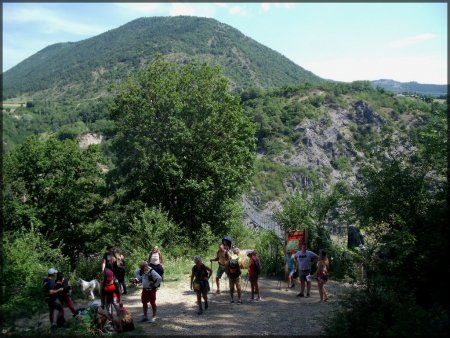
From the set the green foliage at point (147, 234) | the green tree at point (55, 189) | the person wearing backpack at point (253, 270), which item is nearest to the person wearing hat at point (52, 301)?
the person wearing backpack at point (253, 270)

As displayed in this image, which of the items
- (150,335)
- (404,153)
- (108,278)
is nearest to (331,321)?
(150,335)

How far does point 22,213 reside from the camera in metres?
22.2

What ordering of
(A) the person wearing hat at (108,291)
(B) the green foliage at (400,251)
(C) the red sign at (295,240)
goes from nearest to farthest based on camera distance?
(B) the green foliage at (400,251) < (A) the person wearing hat at (108,291) < (C) the red sign at (295,240)

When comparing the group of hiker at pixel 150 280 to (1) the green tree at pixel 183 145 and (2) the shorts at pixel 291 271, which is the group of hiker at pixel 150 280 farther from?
(1) the green tree at pixel 183 145

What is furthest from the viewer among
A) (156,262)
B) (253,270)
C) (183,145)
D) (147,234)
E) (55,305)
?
(183,145)

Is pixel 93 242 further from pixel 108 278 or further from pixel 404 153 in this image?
pixel 404 153

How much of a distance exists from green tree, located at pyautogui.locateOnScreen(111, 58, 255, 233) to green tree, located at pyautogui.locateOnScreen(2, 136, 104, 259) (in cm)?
311

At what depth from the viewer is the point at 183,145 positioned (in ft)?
73.3

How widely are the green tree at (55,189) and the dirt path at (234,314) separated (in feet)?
44.0

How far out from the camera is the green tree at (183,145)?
21875mm

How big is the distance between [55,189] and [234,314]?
57.9ft

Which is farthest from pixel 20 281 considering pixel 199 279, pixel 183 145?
Answer: pixel 183 145

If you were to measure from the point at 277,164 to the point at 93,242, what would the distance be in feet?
256

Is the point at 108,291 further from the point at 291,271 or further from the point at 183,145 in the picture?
the point at 183,145
